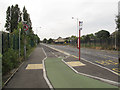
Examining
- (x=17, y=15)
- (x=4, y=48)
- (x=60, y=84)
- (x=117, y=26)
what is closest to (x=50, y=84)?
(x=60, y=84)

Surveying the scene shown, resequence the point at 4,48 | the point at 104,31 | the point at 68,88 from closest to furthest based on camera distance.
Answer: the point at 68,88
the point at 4,48
the point at 104,31

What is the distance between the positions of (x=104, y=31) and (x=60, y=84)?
90.6 m

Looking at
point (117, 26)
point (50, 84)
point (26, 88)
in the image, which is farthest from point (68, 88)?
point (117, 26)

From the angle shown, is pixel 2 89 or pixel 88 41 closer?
pixel 2 89

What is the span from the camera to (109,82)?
5535 millimetres

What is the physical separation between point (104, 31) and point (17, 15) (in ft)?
221

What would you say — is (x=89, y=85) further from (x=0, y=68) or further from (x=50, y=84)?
(x=0, y=68)

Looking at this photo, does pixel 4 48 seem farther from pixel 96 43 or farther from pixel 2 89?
pixel 96 43

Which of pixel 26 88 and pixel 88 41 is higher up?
pixel 88 41

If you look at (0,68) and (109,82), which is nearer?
(109,82)

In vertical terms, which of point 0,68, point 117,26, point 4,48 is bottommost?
point 0,68

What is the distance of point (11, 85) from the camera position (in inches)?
216

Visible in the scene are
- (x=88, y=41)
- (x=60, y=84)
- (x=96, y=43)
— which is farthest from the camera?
(x=88, y=41)

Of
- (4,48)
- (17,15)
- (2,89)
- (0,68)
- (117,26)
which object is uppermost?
(17,15)
